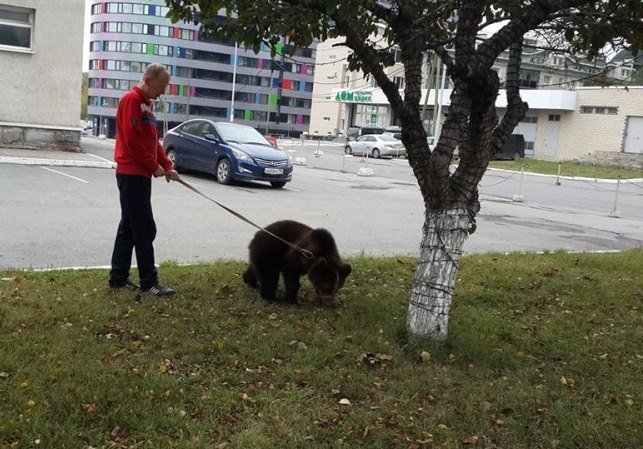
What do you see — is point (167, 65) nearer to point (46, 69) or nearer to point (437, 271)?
point (46, 69)

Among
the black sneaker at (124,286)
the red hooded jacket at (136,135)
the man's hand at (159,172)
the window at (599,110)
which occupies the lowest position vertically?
the black sneaker at (124,286)

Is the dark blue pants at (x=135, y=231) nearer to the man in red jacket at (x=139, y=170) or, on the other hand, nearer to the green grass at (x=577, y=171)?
the man in red jacket at (x=139, y=170)

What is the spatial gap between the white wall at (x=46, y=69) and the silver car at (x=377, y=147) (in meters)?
26.0

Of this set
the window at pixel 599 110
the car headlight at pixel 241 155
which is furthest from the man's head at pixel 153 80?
the window at pixel 599 110

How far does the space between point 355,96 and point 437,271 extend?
68069 millimetres

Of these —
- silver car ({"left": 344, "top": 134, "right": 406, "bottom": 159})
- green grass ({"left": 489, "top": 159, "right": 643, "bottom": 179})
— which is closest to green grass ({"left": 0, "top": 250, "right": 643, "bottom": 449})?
green grass ({"left": 489, "top": 159, "right": 643, "bottom": 179})

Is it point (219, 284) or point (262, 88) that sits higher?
point (262, 88)

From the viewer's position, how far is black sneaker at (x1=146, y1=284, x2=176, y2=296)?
5.64 m

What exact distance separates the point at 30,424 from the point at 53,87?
17438 millimetres

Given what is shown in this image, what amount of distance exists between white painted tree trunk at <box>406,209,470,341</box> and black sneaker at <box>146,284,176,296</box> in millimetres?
2235

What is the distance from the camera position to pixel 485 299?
6.48 m

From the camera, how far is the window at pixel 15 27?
58.5 feet

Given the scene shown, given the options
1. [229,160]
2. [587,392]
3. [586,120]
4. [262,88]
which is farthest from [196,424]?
[262,88]

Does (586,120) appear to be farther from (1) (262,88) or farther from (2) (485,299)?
(1) (262,88)
